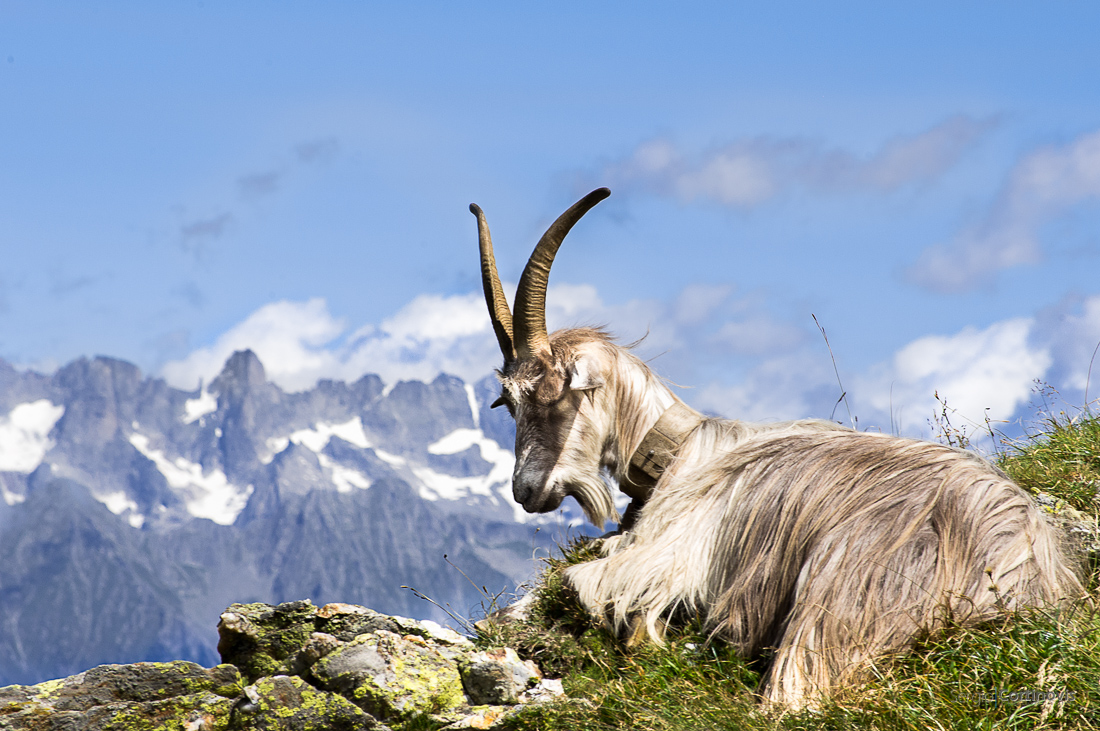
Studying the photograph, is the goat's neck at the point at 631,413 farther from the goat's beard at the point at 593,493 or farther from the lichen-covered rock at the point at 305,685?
the lichen-covered rock at the point at 305,685

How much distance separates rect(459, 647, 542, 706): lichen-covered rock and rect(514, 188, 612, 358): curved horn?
2499 millimetres

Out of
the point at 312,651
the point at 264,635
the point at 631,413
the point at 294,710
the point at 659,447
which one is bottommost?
the point at 294,710

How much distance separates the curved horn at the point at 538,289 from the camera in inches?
307

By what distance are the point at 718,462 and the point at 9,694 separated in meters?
4.72

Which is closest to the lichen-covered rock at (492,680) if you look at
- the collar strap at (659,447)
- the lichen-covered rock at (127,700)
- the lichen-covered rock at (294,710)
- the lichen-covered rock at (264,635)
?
the lichen-covered rock at (294,710)

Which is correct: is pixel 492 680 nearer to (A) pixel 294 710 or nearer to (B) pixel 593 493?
(A) pixel 294 710

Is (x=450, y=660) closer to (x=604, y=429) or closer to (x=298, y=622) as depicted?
(x=298, y=622)

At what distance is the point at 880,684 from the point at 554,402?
3.31m

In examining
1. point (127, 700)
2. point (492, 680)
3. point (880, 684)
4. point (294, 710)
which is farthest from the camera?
point (127, 700)

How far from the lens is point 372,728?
5.62 meters

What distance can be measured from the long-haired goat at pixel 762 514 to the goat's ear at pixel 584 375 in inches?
0.6

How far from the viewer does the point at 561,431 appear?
768cm

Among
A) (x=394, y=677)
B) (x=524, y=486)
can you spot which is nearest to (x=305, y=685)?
(x=394, y=677)

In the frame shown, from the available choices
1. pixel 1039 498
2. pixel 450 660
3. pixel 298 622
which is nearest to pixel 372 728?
pixel 450 660
